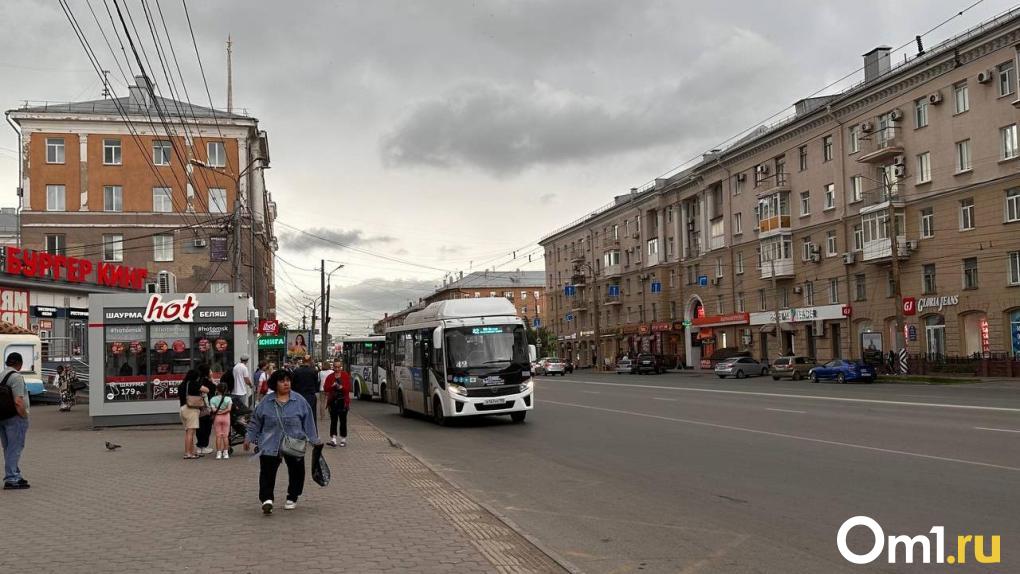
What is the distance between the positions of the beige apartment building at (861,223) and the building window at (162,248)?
125 feet

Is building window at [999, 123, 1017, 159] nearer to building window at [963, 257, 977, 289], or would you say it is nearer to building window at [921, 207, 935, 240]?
building window at [963, 257, 977, 289]

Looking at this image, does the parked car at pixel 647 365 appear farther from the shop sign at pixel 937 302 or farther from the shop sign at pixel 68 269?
the shop sign at pixel 68 269

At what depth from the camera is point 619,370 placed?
72875 millimetres

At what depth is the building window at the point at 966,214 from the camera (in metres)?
41.1

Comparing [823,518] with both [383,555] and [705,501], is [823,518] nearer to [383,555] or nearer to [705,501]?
[705,501]

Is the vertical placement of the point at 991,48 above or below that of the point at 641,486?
above

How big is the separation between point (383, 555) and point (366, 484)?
14.6ft

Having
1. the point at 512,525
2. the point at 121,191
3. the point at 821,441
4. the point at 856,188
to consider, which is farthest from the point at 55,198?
the point at 512,525

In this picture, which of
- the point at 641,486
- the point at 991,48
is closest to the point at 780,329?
the point at 991,48

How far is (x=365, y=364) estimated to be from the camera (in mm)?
38531

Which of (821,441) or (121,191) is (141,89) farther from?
(121,191)

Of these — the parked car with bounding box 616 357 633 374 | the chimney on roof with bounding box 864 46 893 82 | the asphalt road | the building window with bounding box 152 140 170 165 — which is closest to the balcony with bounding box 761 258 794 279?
the chimney on roof with bounding box 864 46 893 82

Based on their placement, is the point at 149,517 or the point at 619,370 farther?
the point at 619,370

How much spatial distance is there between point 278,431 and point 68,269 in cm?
4268
